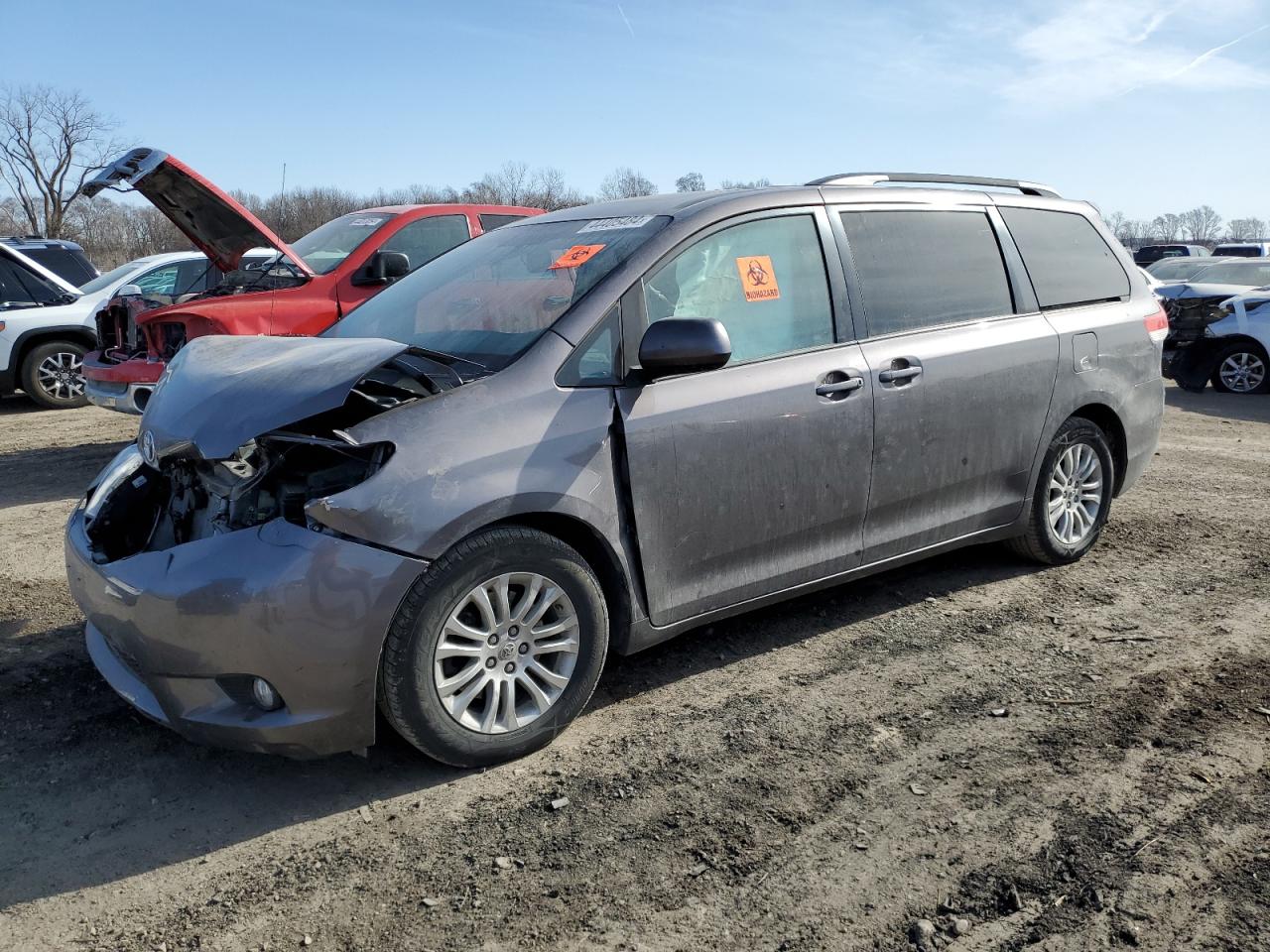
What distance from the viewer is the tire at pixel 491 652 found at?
124 inches

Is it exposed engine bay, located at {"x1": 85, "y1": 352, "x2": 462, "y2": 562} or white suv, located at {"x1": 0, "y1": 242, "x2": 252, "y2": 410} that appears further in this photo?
white suv, located at {"x1": 0, "y1": 242, "x2": 252, "y2": 410}

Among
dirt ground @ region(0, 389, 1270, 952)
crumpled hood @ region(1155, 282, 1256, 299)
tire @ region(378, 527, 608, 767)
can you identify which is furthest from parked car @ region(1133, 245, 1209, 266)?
tire @ region(378, 527, 608, 767)

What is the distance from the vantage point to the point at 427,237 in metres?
8.88

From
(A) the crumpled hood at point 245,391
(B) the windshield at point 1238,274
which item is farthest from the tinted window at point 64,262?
(B) the windshield at point 1238,274

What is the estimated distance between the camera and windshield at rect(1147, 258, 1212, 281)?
672 inches

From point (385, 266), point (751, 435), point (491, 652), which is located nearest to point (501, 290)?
point (751, 435)

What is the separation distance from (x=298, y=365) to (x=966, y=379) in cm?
274

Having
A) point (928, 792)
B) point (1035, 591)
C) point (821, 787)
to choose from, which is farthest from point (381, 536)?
point (1035, 591)

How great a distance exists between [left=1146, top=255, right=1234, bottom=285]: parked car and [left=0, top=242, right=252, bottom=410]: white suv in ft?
47.3

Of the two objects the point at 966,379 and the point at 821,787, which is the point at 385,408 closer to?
the point at 821,787

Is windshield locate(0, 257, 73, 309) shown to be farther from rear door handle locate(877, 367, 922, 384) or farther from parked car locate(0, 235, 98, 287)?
rear door handle locate(877, 367, 922, 384)

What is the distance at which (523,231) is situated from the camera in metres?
4.59

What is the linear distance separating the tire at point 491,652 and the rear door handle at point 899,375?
5.00 ft

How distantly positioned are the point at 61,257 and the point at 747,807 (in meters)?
12.7
